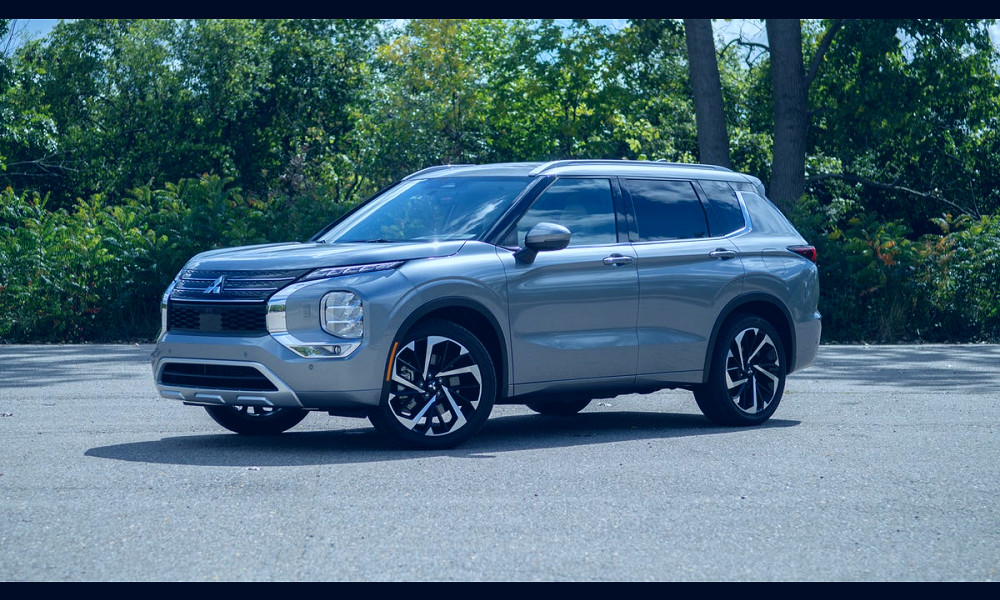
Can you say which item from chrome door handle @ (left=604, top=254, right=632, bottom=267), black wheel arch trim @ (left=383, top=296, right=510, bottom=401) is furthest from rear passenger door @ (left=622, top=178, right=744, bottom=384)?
black wheel arch trim @ (left=383, top=296, right=510, bottom=401)

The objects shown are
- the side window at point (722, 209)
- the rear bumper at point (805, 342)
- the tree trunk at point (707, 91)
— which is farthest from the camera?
the tree trunk at point (707, 91)

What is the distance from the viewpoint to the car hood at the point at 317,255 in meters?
7.95

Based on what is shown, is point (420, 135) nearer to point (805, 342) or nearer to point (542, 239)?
point (805, 342)

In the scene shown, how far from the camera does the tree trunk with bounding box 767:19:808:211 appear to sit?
2531 centimetres

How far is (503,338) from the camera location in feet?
27.5

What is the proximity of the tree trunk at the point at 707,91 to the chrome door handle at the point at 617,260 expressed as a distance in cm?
1638

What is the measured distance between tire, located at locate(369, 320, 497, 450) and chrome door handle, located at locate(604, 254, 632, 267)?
1210mm

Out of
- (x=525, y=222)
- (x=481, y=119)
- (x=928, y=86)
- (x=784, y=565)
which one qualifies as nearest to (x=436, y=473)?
(x=525, y=222)

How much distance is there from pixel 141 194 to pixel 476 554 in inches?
620

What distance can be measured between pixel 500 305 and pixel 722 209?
8.03ft

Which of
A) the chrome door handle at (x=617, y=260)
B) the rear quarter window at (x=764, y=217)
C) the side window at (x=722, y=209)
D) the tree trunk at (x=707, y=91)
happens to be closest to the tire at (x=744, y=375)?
the side window at (x=722, y=209)

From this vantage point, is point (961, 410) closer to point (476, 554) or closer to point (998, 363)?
point (998, 363)

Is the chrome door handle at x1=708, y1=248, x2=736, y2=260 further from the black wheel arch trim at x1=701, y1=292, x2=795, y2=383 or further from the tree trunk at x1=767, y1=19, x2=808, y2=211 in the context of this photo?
the tree trunk at x1=767, y1=19, x2=808, y2=211

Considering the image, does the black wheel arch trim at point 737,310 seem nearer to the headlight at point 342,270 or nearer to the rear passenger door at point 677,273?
the rear passenger door at point 677,273
